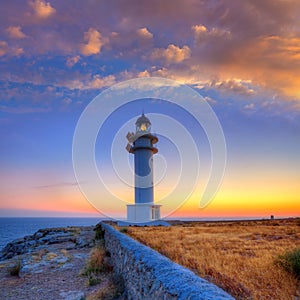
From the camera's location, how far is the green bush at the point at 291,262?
7.09m

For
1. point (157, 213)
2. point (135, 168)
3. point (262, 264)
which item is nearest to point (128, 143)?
point (135, 168)

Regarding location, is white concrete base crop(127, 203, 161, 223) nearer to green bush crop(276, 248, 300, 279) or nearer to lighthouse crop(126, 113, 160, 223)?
lighthouse crop(126, 113, 160, 223)

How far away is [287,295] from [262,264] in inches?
93.7

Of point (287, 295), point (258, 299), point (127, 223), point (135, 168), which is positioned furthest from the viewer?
point (135, 168)

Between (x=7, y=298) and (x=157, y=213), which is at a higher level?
(x=157, y=213)

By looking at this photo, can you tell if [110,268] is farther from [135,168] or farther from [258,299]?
[135,168]

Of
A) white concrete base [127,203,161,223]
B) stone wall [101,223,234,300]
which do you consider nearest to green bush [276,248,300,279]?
stone wall [101,223,234,300]

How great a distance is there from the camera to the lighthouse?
30141 mm

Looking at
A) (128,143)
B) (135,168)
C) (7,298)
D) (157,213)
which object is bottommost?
(7,298)

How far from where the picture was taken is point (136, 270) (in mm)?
5781

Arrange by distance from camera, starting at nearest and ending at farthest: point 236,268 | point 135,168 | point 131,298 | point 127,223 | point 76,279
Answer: point 131,298 → point 236,268 → point 76,279 → point 127,223 → point 135,168

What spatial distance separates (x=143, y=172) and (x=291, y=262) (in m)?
25.0

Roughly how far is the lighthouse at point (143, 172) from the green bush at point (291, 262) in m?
22.6

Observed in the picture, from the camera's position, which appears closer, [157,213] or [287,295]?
[287,295]
